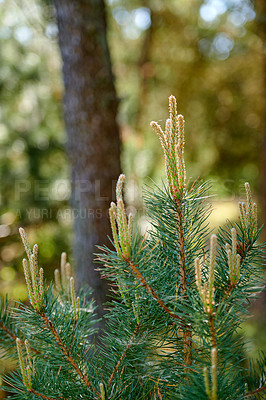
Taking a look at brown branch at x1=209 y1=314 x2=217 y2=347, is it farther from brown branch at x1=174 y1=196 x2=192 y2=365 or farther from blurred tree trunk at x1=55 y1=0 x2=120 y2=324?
blurred tree trunk at x1=55 y1=0 x2=120 y2=324

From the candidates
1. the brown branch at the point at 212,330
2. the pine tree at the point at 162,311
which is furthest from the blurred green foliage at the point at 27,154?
the brown branch at the point at 212,330

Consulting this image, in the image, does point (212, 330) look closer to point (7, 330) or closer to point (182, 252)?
point (182, 252)

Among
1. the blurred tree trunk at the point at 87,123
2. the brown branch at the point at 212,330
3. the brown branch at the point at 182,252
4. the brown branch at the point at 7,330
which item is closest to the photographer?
the brown branch at the point at 212,330

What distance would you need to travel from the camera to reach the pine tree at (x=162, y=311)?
70 centimetres

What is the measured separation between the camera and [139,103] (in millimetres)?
5363

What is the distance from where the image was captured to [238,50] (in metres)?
4.75

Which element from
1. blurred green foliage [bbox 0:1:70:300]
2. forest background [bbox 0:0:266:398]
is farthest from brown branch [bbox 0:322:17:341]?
blurred green foliage [bbox 0:1:70:300]

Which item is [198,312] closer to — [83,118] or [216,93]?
[83,118]

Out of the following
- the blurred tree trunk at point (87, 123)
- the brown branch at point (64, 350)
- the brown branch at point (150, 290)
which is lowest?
the brown branch at point (64, 350)

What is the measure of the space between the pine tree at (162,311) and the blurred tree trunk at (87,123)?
902 mm

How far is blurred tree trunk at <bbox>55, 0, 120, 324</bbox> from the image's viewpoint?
69.4 inches

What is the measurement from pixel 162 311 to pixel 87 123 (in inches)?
47.7

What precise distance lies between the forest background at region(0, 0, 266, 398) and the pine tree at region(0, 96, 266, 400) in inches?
50.2

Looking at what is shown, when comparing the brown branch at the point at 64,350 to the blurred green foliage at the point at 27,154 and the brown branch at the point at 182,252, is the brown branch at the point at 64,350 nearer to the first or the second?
the brown branch at the point at 182,252
